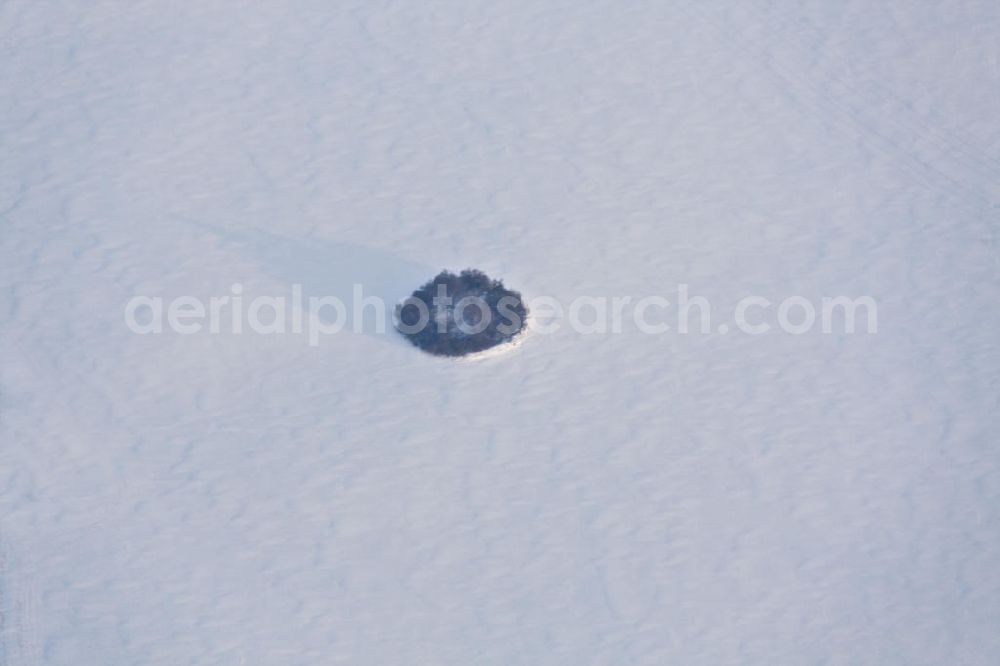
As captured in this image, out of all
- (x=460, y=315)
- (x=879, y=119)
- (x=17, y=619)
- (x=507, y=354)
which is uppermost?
(x=879, y=119)

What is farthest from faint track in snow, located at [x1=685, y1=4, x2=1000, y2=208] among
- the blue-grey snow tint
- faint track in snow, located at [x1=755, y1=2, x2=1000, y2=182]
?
the blue-grey snow tint

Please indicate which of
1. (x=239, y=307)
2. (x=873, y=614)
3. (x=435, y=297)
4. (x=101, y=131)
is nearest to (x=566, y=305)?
(x=435, y=297)

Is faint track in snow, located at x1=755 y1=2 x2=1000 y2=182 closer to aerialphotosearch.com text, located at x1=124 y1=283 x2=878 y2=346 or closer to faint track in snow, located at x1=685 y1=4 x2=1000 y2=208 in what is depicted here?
faint track in snow, located at x1=685 y1=4 x2=1000 y2=208

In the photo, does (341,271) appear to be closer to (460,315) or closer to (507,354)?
(460,315)

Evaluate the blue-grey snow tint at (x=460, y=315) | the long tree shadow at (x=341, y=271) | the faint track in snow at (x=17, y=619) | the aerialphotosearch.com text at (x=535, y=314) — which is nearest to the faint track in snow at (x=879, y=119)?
the aerialphotosearch.com text at (x=535, y=314)

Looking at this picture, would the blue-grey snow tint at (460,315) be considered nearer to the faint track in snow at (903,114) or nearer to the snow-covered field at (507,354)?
the snow-covered field at (507,354)

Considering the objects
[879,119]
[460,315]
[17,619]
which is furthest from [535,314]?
[17,619]
